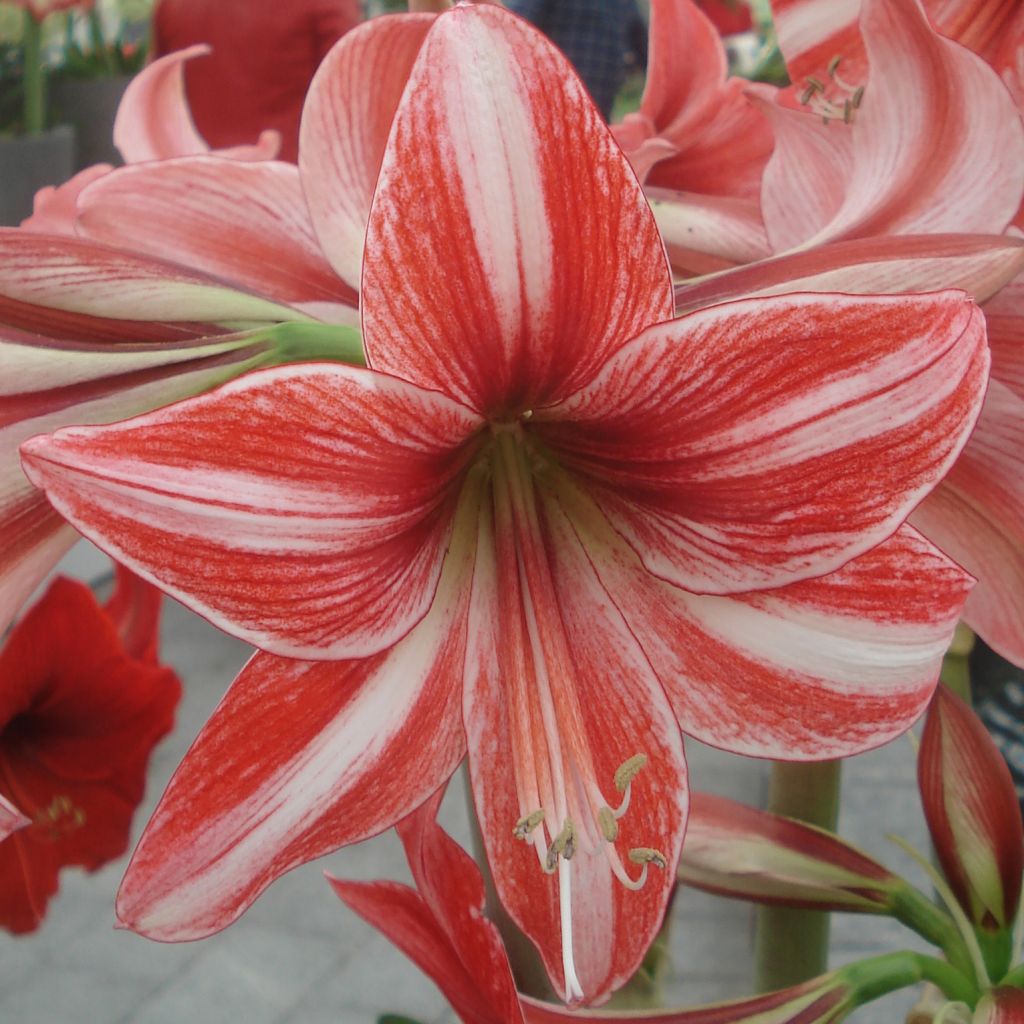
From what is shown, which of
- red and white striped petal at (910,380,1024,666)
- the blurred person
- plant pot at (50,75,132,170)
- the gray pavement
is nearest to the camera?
red and white striped petal at (910,380,1024,666)

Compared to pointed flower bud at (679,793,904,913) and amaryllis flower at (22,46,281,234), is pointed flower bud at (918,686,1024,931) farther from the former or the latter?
amaryllis flower at (22,46,281,234)

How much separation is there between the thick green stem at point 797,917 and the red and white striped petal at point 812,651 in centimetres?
15

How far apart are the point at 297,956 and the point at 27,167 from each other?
1.98 meters

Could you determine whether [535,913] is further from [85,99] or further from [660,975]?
[85,99]

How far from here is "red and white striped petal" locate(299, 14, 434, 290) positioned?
354mm

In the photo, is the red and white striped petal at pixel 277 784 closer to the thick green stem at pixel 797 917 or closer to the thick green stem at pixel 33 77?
the thick green stem at pixel 797 917

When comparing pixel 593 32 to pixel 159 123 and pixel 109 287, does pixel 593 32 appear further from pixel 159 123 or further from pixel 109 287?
pixel 109 287

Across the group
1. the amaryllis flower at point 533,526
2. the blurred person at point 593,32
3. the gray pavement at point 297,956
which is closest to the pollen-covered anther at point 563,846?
the amaryllis flower at point 533,526

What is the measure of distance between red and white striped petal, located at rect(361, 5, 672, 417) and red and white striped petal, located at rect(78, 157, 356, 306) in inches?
4.3

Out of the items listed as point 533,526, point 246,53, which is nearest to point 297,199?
point 533,526

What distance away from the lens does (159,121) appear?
18.0 inches

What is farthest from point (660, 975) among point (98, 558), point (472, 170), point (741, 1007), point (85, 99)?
point (85, 99)

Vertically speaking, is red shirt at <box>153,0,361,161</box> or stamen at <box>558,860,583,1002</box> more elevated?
stamen at <box>558,860,583,1002</box>

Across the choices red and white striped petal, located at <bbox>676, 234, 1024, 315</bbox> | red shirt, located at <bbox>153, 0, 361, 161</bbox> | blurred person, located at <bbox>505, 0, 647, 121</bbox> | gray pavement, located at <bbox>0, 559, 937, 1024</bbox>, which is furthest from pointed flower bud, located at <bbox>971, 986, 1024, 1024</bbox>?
blurred person, located at <bbox>505, 0, 647, 121</bbox>
